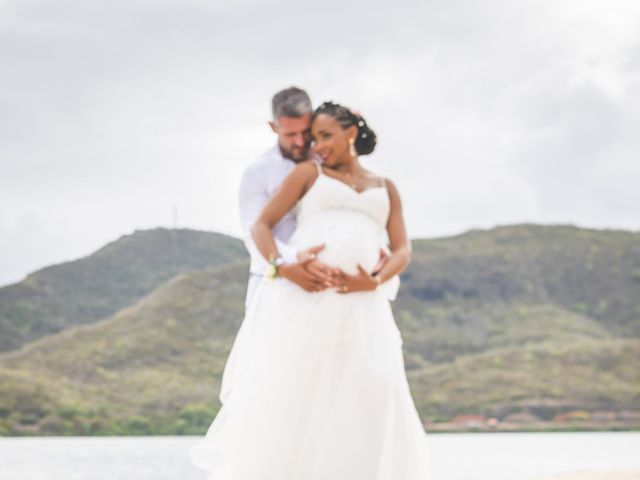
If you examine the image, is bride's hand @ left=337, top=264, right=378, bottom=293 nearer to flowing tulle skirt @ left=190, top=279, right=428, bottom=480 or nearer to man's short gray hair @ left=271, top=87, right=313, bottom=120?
flowing tulle skirt @ left=190, top=279, right=428, bottom=480

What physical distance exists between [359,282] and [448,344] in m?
58.4

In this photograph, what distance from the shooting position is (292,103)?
16.4 ft

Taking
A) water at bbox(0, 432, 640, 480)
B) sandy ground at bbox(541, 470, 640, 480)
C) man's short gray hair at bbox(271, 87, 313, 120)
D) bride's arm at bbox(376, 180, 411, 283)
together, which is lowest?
water at bbox(0, 432, 640, 480)

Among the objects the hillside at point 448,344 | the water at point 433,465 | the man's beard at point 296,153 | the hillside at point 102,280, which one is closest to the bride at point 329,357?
the man's beard at point 296,153

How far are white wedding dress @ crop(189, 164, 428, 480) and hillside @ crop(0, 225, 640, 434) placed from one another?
42.9 meters

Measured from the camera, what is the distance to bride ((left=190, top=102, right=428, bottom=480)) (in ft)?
16.0

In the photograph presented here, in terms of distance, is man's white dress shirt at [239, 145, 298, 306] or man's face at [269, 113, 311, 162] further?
man's white dress shirt at [239, 145, 298, 306]

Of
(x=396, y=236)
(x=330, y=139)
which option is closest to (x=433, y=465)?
(x=396, y=236)

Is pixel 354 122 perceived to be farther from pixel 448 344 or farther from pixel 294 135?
pixel 448 344

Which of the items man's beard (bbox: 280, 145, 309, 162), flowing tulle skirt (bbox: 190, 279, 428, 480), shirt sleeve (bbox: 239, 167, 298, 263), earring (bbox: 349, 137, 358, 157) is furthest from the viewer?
shirt sleeve (bbox: 239, 167, 298, 263)

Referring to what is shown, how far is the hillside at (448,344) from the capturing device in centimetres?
5122

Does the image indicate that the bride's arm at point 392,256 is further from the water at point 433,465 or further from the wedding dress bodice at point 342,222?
the water at point 433,465

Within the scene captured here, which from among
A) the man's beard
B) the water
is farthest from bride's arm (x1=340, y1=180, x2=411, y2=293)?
the water

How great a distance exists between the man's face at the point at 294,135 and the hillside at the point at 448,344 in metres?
42.9
